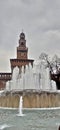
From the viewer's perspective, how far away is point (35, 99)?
49.0ft

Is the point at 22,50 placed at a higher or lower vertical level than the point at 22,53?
higher

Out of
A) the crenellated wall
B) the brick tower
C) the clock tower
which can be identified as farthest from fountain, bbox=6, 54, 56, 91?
the clock tower

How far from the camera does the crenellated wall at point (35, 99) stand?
1491cm

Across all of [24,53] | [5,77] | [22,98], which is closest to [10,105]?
[22,98]

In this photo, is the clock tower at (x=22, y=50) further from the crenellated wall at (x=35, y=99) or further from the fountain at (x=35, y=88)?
the crenellated wall at (x=35, y=99)

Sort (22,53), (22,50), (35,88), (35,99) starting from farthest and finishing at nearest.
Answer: (22,53) < (22,50) < (35,88) < (35,99)

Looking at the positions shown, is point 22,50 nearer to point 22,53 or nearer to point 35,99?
point 22,53

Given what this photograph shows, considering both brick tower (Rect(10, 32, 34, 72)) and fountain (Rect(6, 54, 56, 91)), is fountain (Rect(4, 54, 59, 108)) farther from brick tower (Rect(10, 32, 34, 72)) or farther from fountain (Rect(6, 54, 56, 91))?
brick tower (Rect(10, 32, 34, 72))

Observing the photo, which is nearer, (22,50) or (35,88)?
(35,88)

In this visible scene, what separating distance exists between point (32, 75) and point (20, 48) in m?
58.1

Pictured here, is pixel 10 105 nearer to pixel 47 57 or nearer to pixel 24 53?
pixel 47 57

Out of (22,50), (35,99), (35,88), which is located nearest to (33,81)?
(35,88)

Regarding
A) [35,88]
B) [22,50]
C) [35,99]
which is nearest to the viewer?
[35,99]

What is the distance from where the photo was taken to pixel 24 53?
76062 mm
